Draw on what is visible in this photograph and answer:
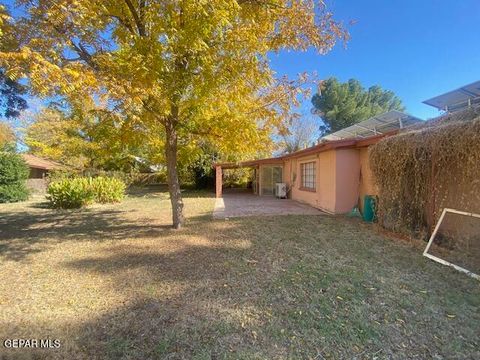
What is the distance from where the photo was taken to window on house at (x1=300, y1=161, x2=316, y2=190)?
11883 mm

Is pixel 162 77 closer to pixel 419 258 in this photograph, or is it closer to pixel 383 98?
pixel 419 258

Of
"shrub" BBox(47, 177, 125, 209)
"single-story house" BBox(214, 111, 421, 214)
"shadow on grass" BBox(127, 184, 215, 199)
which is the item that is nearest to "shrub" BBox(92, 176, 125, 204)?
"shrub" BBox(47, 177, 125, 209)

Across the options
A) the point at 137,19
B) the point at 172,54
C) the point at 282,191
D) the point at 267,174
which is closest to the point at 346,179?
the point at 282,191

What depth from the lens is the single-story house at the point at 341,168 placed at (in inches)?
352

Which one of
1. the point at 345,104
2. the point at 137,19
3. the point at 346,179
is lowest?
the point at 346,179

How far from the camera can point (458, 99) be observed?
823 cm

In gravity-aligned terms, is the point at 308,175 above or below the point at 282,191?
above

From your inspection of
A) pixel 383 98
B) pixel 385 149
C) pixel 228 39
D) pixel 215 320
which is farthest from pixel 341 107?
pixel 215 320

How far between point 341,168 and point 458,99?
3.97 meters

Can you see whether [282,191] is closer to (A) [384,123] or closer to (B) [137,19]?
(A) [384,123]

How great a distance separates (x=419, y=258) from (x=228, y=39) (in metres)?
5.47

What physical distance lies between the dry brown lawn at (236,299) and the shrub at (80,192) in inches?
246

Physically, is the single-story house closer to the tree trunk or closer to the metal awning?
the metal awning

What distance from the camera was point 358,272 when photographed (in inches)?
167
